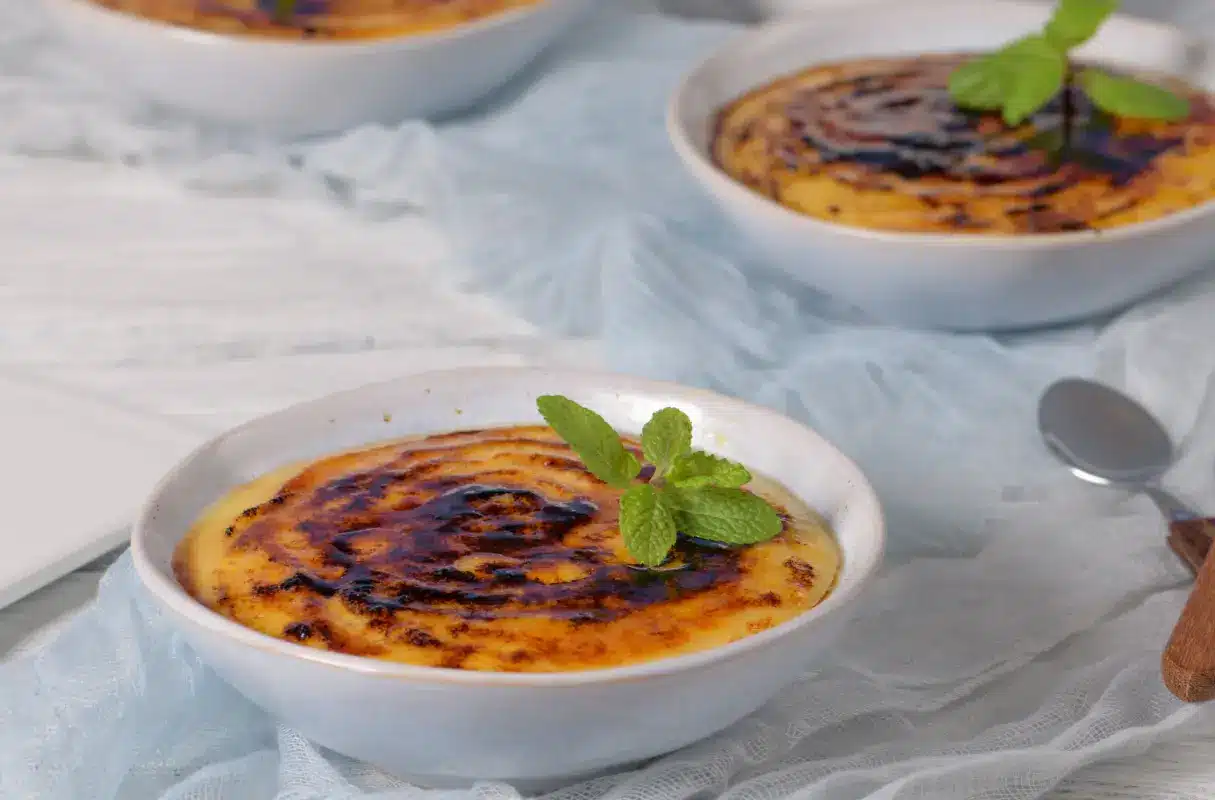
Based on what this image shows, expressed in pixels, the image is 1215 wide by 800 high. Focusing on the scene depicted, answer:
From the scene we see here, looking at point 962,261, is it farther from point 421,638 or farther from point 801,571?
point 421,638

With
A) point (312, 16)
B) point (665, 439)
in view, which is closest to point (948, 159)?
point (665, 439)

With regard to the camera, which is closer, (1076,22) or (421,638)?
(421,638)

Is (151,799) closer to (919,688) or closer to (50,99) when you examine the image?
(919,688)

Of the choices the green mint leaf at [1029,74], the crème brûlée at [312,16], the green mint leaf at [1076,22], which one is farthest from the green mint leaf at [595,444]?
the crème brûlée at [312,16]

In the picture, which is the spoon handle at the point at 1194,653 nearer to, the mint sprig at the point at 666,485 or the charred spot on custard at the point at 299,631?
the mint sprig at the point at 666,485

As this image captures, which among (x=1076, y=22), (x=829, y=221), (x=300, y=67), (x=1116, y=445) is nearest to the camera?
(x=1116, y=445)

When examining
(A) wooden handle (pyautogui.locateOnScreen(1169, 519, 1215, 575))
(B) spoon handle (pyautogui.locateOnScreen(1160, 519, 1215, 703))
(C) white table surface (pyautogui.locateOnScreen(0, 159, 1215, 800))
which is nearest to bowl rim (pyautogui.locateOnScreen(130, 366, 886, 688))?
→ (B) spoon handle (pyautogui.locateOnScreen(1160, 519, 1215, 703))

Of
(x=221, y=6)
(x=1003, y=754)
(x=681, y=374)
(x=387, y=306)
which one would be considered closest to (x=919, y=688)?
(x=1003, y=754)

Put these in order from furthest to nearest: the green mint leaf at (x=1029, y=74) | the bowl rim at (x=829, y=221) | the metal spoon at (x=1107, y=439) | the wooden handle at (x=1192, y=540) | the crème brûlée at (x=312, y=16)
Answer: the crème brûlée at (x=312, y=16) < the green mint leaf at (x=1029, y=74) < the bowl rim at (x=829, y=221) < the metal spoon at (x=1107, y=439) < the wooden handle at (x=1192, y=540)
